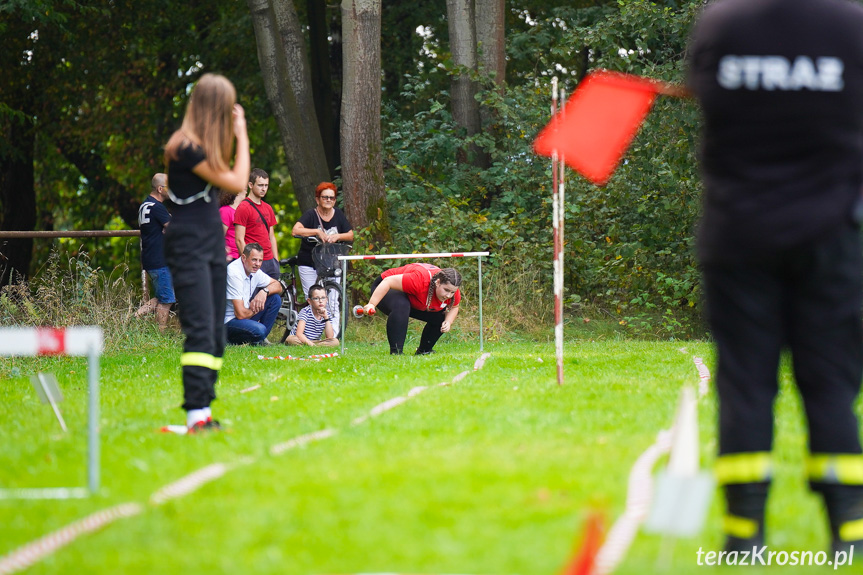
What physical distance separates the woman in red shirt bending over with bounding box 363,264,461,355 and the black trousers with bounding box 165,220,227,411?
14.8 feet

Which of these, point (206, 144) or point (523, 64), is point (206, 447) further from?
point (523, 64)

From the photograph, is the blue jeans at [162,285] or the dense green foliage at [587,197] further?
the dense green foliage at [587,197]

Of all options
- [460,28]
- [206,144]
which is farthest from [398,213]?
[206,144]

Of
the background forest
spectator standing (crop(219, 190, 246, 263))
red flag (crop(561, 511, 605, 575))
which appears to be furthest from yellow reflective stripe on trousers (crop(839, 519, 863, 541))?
the background forest

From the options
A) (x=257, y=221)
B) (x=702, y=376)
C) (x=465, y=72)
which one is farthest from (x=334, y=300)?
(x=465, y=72)

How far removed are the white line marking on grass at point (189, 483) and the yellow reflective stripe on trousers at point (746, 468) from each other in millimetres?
2011

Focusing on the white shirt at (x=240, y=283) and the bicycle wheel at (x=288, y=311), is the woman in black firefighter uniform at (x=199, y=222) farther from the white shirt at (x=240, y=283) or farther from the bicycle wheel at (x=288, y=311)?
the bicycle wheel at (x=288, y=311)

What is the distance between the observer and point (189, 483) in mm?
4188

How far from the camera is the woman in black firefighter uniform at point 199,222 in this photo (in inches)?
215

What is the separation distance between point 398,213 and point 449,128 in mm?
2138

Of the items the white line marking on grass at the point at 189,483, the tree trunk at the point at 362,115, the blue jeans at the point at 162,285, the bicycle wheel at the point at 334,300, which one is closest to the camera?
the white line marking on grass at the point at 189,483

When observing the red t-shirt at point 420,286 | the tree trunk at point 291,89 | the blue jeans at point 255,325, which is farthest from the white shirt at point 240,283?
the tree trunk at point 291,89

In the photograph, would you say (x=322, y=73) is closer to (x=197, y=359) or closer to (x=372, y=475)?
(x=197, y=359)

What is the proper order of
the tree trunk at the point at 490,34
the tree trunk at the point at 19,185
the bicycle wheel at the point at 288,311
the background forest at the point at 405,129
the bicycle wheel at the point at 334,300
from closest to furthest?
1. the bicycle wheel at the point at 334,300
2. the bicycle wheel at the point at 288,311
3. the background forest at the point at 405,129
4. the tree trunk at the point at 490,34
5. the tree trunk at the point at 19,185
